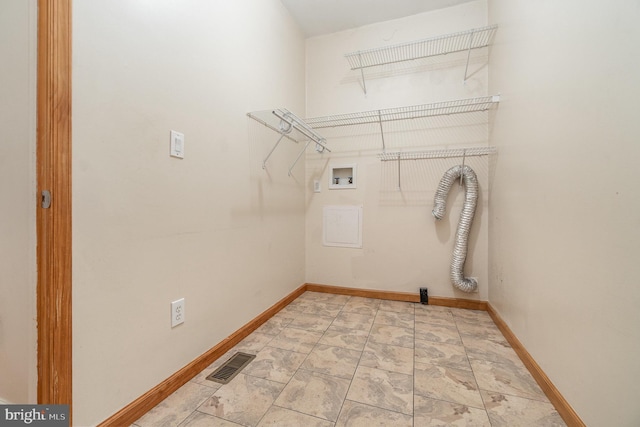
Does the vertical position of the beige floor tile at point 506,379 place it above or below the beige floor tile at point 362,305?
above

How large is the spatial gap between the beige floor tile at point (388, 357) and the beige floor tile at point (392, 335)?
0.17ft

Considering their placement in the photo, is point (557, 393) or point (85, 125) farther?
point (557, 393)

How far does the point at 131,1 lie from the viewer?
3.21 feet

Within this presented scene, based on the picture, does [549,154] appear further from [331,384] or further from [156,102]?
[156,102]

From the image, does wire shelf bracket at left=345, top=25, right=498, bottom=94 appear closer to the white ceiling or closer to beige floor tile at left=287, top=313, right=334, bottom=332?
the white ceiling

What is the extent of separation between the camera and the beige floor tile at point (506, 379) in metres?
1.17

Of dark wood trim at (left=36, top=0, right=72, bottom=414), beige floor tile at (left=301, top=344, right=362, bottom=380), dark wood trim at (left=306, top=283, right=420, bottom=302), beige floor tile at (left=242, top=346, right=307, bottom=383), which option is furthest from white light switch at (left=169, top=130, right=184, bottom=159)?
dark wood trim at (left=306, top=283, right=420, bottom=302)

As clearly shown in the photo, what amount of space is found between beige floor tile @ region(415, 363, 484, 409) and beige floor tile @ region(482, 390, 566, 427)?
52mm

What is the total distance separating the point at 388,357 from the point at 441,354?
0.33 metres

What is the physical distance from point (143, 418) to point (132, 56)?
4.79 feet

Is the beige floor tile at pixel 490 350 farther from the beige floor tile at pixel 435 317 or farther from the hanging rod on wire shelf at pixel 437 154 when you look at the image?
the hanging rod on wire shelf at pixel 437 154

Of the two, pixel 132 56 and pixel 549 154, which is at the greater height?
pixel 132 56

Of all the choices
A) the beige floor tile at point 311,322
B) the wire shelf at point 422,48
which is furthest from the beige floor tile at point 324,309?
the wire shelf at point 422,48

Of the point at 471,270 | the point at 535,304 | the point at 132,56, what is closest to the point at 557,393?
the point at 535,304
